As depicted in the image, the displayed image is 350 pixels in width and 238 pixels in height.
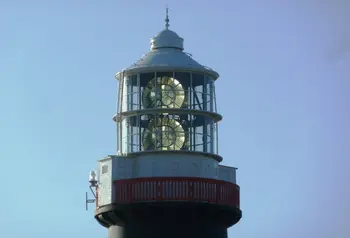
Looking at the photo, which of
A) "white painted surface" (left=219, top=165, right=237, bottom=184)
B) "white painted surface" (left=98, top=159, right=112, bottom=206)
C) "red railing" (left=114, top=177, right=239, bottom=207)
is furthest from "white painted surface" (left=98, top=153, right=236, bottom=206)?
"white painted surface" (left=219, top=165, right=237, bottom=184)

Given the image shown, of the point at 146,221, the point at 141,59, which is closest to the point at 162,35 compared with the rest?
the point at 141,59

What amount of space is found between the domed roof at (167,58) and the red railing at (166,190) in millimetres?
4983

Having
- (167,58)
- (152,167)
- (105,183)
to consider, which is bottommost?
(105,183)

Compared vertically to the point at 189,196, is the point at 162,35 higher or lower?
higher

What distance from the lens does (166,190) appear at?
10588cm

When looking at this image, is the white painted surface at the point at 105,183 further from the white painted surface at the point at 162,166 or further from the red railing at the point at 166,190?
the red railing at the point at 166,190

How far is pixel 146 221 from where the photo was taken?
106 m

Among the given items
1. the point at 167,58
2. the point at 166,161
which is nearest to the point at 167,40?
the point at 167,58

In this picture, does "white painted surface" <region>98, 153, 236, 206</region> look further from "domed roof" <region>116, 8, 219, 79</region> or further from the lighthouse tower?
"domed roof" <region>116, 8, 219, 79</region>

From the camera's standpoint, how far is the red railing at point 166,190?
105812 mm

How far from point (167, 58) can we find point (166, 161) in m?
4.75

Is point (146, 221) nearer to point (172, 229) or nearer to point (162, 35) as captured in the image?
point (172, 229)

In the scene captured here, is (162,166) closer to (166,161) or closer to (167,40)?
(166,161)

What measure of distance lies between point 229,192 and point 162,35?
7.75 meters
